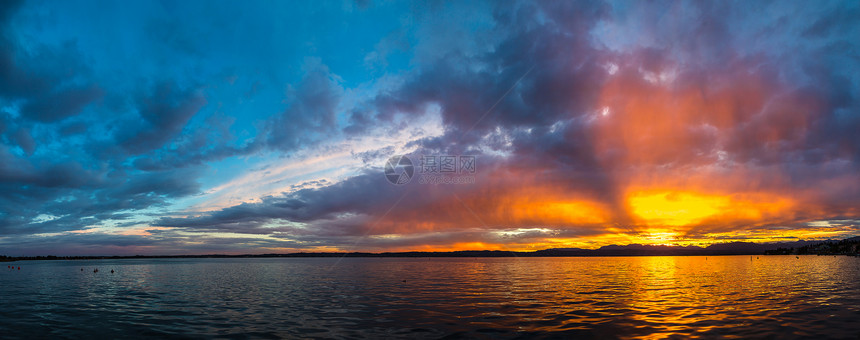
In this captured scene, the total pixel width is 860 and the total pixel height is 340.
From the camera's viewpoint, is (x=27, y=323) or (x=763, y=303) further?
(x=763, y=303)

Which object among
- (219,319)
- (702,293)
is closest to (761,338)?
(702,293)

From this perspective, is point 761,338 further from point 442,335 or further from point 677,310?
point 442,335

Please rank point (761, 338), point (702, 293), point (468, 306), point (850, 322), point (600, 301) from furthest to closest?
point (702, 293) → point (600, 301) → point (468, 306) → point (850, 322) → point (761, 338)

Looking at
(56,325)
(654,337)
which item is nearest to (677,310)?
(654,337)

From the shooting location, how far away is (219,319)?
103ft

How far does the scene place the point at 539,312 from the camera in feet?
109

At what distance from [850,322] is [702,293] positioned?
20670 millimetres

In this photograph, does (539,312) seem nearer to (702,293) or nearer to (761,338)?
(761,338)

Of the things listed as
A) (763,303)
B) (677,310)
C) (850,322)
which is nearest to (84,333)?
(677,310)

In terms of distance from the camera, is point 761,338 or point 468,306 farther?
point 468,306

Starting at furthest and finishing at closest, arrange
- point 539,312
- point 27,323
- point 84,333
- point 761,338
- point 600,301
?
point 600,301
point 539,312
point 27,323
point 84,333
point 761,338

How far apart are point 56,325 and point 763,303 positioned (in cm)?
6070

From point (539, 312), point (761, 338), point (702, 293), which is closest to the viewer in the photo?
point (761, 338)

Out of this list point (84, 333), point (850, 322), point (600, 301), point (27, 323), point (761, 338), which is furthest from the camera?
point (600, 301)
